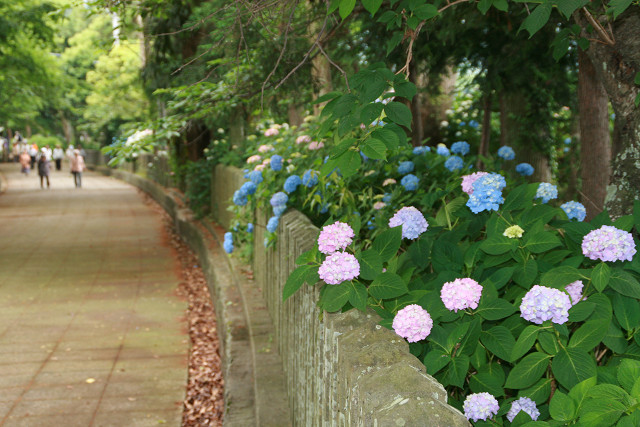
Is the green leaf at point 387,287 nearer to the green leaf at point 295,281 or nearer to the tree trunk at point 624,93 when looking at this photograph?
the green leaf at point 295,281

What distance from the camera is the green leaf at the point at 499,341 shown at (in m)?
2.11

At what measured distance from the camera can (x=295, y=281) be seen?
97.1 inches

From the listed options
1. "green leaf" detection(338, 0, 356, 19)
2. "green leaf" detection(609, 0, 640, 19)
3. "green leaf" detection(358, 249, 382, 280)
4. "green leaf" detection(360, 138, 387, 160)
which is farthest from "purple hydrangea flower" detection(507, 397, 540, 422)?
"green leaf" detection(338, 0, 356, 19)

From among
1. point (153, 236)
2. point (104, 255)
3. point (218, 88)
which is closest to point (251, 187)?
point (218, 88)

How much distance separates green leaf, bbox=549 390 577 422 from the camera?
5.58 ft

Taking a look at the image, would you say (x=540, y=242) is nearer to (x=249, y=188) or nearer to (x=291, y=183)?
(x=291, y=183)

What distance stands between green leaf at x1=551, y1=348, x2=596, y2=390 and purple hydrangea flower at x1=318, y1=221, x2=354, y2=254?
846 millimetres

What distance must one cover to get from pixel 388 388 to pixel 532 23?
1.52 meters

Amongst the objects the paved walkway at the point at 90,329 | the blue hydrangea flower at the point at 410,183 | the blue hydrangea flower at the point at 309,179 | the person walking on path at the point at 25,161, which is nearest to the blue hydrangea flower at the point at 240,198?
the blue hydrangea flower at the point at 309,179

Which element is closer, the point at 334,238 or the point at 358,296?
the point at 358,296

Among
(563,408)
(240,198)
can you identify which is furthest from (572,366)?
(240,198)

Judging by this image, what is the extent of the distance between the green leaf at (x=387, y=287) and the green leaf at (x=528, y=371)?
0.48 meters

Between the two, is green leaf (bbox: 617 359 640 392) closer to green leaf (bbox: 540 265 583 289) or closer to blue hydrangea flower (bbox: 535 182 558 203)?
green leaf (bbox: 540 265 583 289)

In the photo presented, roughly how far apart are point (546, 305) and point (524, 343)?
0.50 ft
